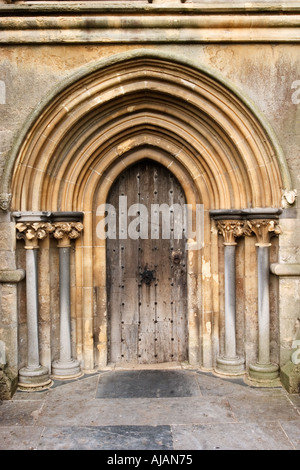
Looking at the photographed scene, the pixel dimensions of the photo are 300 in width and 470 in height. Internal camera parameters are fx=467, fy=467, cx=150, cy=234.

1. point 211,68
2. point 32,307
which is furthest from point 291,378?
point 211,68

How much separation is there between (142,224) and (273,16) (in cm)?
297

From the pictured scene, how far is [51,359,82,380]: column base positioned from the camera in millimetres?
5797

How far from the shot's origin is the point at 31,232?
5492mm

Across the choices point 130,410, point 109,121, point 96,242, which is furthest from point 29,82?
point 130,410

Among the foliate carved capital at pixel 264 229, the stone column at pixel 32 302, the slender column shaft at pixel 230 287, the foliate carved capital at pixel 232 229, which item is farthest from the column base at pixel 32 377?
the foliate carved capital at pixel 264 229

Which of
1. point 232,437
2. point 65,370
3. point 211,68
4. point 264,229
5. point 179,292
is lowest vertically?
point 232,437

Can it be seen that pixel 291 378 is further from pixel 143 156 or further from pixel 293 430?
pixel 143 156

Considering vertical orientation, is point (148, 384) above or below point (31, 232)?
below

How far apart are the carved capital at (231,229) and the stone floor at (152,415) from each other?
67.9 inches

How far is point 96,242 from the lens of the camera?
6.07 metres

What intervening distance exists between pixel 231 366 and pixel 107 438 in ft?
6.84

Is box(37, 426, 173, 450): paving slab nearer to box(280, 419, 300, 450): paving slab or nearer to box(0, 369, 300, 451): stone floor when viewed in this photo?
box(0, 369, 300, 451): stone floor

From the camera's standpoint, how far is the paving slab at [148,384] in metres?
5.32

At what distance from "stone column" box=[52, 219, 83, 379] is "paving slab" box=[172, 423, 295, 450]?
1.85 m
